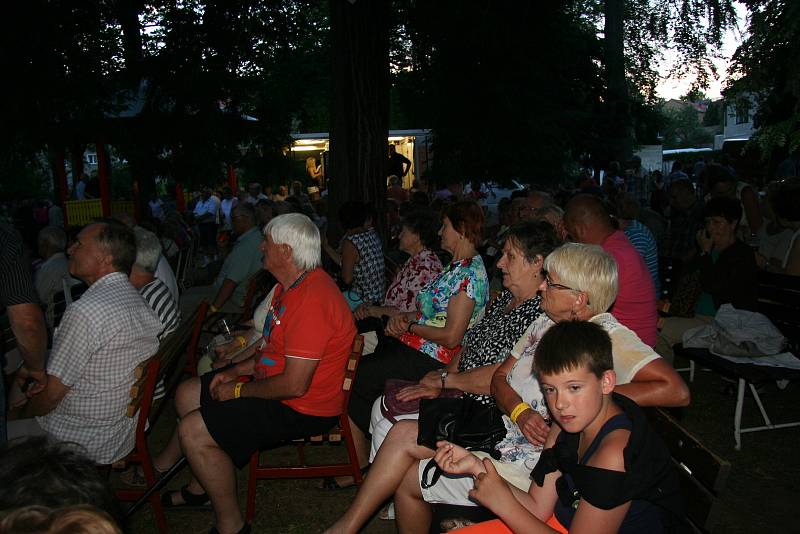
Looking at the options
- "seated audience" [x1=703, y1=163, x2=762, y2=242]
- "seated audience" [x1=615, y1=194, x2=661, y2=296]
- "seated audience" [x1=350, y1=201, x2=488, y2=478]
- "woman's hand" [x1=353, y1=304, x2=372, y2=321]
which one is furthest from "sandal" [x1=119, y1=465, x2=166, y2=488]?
"seated audience" [x1=703, y1=163, x2=762, y2=242]

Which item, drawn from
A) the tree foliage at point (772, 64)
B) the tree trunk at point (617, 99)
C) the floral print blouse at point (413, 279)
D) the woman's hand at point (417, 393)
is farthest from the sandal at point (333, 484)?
the tree trunk at point (617, 99)

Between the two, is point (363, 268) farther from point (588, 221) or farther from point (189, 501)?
point (189, 501)

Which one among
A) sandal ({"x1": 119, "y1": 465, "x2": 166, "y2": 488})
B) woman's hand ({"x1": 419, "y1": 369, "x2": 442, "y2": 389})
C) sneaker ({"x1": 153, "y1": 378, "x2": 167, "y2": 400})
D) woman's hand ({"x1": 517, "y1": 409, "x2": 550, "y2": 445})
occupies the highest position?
woman's hand ({"x1": 517, "y1": 409, "x2": 550, "y2": 445})

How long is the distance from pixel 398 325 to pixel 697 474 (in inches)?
88.8

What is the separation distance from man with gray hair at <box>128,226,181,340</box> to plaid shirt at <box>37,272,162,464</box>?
94 cm

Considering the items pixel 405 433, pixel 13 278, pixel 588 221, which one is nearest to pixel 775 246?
pixel 588 221

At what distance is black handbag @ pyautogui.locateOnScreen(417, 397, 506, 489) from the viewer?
110 inches

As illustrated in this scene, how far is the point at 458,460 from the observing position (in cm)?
223

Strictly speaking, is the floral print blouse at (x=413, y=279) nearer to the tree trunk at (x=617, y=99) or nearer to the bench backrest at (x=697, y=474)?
the bench backrest at (x=697, y=474)

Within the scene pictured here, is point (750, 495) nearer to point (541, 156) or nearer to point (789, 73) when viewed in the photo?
point (789, 73)

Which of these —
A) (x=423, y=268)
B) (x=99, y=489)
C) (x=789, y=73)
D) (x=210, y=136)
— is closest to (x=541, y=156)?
(x=210, y=136)

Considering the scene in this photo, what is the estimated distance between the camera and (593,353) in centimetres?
203

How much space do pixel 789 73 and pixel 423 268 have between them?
2741 mm

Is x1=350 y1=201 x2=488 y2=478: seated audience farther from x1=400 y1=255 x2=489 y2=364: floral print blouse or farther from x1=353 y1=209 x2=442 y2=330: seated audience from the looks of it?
x1=353 y1=209 x2=442 y2=330: seated audience
